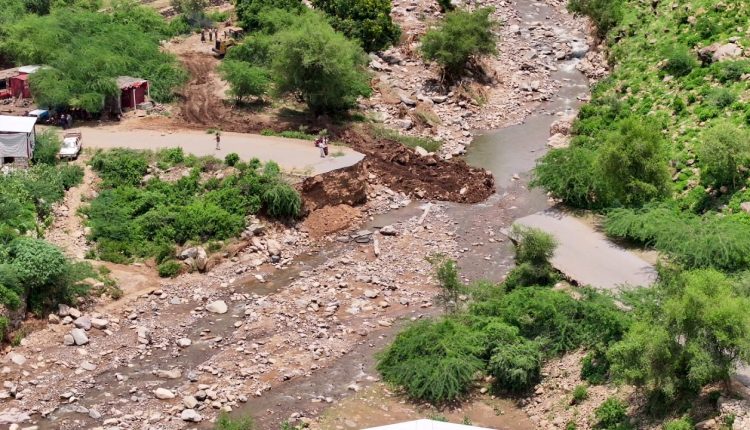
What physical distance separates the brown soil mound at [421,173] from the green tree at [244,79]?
576cm

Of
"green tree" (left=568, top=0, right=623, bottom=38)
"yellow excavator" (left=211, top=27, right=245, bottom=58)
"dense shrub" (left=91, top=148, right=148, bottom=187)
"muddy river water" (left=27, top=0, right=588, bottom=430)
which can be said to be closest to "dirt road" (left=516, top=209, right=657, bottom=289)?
"muddy river water" (left=27, top=0, right=588, bottom=430)

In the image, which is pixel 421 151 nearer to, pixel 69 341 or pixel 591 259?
pixel 591 259

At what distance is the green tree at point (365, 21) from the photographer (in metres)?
57.6

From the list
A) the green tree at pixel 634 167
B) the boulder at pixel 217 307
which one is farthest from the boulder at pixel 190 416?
the green tree at pixel 634 167

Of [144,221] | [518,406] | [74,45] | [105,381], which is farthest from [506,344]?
[74,45]

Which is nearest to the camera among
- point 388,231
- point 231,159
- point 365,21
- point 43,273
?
point 43,273

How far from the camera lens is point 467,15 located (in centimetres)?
5581

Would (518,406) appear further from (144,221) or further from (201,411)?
(144,221)

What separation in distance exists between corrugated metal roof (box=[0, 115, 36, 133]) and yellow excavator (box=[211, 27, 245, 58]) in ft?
59.6

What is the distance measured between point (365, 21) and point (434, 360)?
32159 millimetres

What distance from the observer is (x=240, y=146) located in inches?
1736

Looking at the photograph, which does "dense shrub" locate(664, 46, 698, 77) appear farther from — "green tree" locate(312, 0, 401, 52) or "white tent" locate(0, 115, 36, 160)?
"white tent" locate(0, 115, 36, 160)

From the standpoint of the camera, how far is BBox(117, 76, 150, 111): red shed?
1892 inches

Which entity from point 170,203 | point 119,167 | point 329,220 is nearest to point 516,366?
point 329,220
